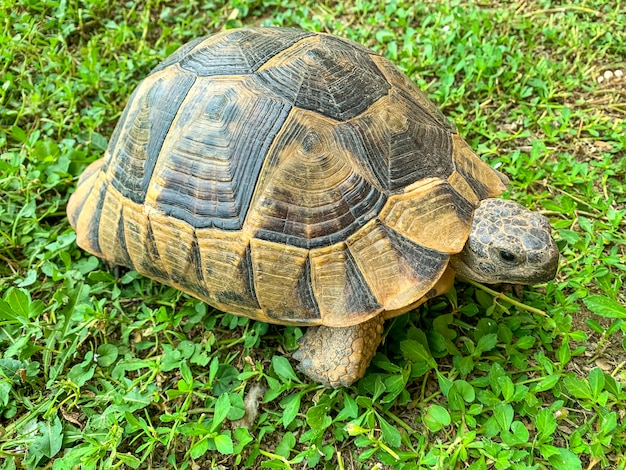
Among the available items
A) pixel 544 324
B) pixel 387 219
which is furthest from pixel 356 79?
pixel 544 324

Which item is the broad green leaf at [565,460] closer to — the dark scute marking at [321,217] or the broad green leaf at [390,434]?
the broad green leaf at [390,434]

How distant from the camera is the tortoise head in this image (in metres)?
2.00

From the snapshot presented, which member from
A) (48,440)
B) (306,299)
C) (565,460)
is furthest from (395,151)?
(48,440)

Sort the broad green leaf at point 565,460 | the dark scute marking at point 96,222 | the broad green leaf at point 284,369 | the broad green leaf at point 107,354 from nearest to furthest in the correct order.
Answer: the broad green leaf at point 565,460 < the broad green leaf at point 284,369 < the broad green leaf at point 107,354 < the dark scute marking at point 96,222

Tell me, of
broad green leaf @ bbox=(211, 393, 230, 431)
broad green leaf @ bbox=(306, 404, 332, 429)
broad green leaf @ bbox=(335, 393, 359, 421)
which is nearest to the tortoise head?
broad green leaf @ bbox=(335, 393, 359, 421)

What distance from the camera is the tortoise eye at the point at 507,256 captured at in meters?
2.03

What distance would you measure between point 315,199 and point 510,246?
85cm

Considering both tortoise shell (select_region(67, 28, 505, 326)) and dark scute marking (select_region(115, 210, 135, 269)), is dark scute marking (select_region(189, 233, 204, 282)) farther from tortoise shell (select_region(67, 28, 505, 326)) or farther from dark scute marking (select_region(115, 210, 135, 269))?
dark scute marking (select_region(115, 210, 135, 269))

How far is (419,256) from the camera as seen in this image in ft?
6.66

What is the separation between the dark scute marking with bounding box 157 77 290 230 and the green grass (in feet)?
2.28

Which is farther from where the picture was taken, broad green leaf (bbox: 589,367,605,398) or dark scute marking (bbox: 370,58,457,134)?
dark scute marking (bbox: 370,58,457,134)

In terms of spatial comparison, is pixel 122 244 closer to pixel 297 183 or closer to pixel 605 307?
pixel 297 183

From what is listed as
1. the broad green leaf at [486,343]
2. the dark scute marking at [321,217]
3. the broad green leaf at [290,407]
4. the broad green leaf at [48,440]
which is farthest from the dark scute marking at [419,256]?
the broad green leaf at [48,440]

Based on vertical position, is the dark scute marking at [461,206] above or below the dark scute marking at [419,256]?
above
